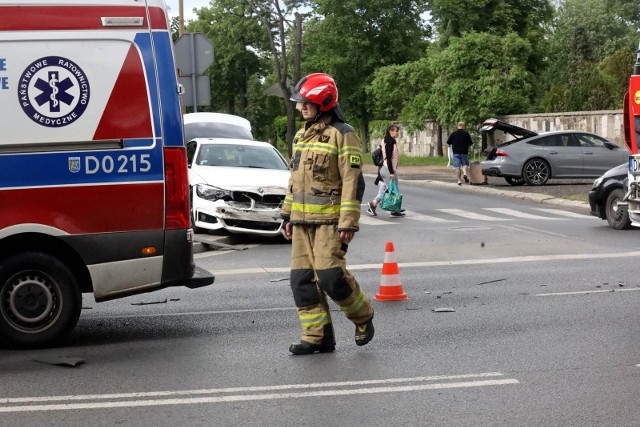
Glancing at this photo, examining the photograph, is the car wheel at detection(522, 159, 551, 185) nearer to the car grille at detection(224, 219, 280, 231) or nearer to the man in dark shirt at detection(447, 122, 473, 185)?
the man in dark shirt at detection(447, 122, 473, 185)

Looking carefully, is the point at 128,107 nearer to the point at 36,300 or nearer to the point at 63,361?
the point at 36,300

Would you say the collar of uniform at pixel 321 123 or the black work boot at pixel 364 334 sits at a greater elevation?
the collar of uniform at pixel 321 123

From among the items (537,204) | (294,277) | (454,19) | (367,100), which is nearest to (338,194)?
(294,277)

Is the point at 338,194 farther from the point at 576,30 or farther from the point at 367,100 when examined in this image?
the point at 576,30

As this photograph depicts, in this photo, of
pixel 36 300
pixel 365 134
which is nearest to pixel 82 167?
pixel 36 300

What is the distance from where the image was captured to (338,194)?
786 centimetres

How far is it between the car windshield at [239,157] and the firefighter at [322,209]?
1008cm

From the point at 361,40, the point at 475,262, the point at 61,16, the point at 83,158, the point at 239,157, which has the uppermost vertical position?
the point at 361,40

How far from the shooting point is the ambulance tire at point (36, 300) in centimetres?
808

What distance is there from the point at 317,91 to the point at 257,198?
29.8ft

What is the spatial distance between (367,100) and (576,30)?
24.4m

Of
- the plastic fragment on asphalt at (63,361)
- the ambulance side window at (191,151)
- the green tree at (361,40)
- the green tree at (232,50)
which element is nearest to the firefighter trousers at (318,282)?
the plastic fragment on asphalt at (63,361)

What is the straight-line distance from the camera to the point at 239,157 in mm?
18297

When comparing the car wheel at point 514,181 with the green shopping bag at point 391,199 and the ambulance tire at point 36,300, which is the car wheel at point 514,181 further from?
the ambulance tire at point 36,300
